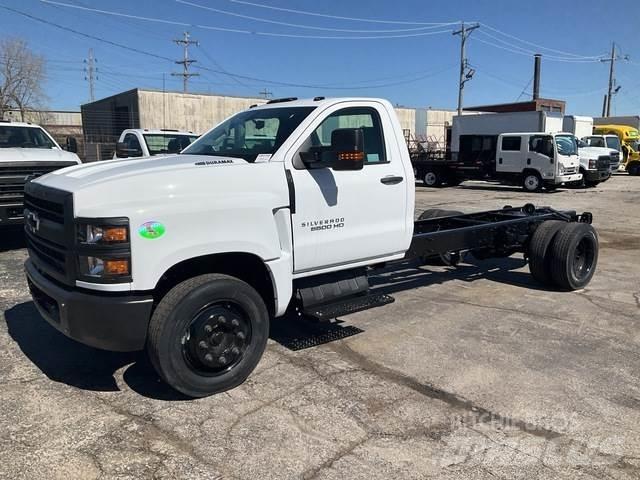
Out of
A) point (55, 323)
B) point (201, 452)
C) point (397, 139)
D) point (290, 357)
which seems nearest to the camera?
point (201, 452)

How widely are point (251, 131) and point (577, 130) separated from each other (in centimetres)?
2820

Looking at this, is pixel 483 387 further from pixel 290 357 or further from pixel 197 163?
pixel 197 163

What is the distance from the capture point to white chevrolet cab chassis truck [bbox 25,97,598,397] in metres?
3.54

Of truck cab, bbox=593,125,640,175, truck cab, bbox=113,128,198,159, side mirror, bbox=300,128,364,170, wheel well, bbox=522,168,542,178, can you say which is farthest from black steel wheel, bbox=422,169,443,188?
side mirror, bbox=300,128,364,170

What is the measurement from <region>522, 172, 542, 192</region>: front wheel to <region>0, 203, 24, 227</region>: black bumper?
18.4 m

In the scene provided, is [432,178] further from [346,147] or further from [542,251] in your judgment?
[346,147]

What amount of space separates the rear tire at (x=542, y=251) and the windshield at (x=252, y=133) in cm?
374

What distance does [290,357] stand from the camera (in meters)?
4.78

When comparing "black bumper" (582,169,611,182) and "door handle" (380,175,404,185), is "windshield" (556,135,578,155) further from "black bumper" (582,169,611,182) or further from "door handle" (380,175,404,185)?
"door handle" (380,175,404,185)

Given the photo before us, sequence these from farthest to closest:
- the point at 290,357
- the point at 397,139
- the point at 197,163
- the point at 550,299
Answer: the point at 550,299 → the point at 397,139 → the point at 290,357 → the point at 197,163

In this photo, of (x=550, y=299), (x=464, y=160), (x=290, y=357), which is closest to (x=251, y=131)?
(x=290, y=357)

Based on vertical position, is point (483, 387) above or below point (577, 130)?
below

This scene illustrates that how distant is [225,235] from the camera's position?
3865mm

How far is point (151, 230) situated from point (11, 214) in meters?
5.81
